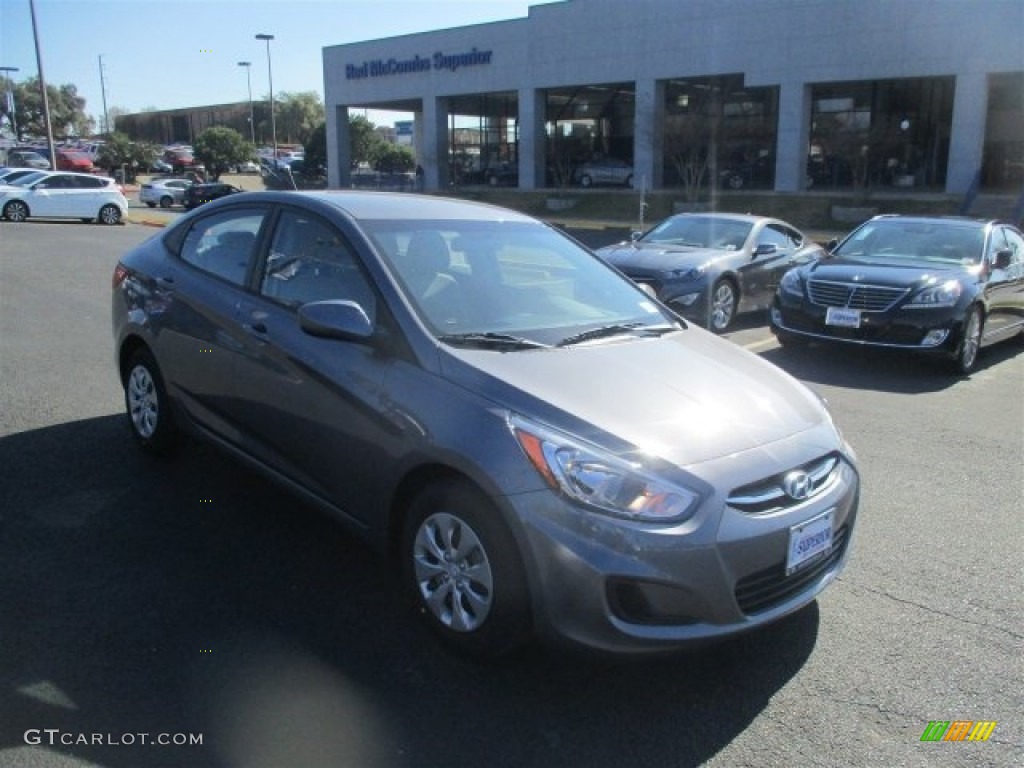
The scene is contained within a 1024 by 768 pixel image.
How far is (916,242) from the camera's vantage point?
978 centimetres

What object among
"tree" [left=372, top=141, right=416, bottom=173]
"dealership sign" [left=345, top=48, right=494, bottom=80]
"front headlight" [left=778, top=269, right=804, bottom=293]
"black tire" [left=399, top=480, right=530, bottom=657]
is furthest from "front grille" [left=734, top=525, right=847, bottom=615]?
"tree" [left=372, top=141, right=416, bottom=173]

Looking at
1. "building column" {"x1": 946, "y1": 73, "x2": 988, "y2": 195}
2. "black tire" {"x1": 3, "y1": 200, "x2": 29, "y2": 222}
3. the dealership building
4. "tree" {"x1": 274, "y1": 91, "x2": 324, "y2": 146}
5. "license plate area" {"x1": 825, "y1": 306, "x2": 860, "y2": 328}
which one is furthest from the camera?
"tree" {"x1": 274, "y1": 91, "x2": 324, "y2": 146}

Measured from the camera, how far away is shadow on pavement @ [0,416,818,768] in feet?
9.25

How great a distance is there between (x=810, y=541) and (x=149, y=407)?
3858 mm

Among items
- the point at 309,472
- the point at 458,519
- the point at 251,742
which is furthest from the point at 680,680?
the point at 309,472

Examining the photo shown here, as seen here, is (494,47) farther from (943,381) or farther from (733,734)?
(733,734)

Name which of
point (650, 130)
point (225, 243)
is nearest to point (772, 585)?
point (225, 243)

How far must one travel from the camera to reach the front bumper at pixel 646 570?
9.35ft

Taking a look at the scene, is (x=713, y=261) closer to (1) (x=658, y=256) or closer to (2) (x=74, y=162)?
(1) (x=658, y=256)

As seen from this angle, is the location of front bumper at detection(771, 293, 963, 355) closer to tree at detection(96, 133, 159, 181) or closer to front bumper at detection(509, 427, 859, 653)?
front bumper at detection(509, 427, 859, 653)

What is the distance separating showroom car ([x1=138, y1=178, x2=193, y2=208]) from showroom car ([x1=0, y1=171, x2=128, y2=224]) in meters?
11.4

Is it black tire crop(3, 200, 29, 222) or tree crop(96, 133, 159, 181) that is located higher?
tree crop(96, 133, 159, 181)

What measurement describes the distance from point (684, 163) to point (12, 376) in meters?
33.9

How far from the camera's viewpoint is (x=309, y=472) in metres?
3.94
